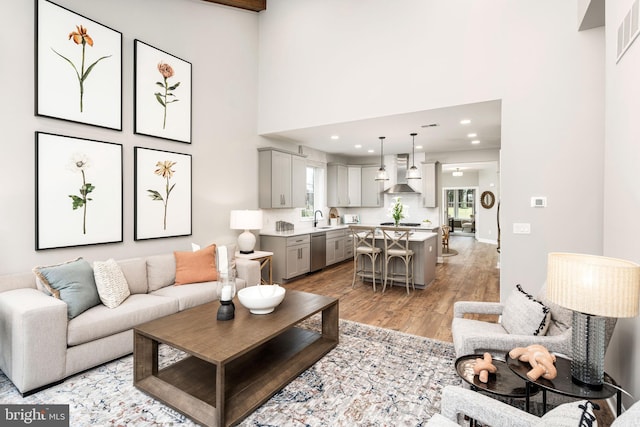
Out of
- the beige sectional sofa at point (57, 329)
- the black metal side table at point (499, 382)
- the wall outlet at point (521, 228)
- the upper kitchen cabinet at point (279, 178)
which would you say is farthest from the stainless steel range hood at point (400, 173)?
the black metal side table at point (499, 382)

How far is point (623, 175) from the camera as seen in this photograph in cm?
195

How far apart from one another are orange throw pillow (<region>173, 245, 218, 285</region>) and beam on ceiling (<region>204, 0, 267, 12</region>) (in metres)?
3.81

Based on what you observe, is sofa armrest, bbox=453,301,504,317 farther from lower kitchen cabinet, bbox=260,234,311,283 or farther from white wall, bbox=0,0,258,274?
white wall, bbox=0,0,258,274

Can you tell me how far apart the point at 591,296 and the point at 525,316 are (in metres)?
0.83

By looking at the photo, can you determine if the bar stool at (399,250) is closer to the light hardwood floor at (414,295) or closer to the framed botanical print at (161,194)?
the light hardwood floor at (414,295)

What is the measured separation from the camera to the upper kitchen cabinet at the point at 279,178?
18.2ft

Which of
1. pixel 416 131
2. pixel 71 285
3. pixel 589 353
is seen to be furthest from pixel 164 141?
pixel 589 353

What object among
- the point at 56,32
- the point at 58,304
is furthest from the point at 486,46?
the point at 58,304

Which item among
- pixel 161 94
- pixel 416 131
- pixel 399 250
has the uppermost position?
pixel 161 94

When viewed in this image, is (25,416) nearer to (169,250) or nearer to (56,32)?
(169,250)

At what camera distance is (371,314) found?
3943 millimetres

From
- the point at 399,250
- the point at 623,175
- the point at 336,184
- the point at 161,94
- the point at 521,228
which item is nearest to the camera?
the point at 623,175

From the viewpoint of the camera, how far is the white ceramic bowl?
2.49 m

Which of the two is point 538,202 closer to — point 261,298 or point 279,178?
point 261,298
